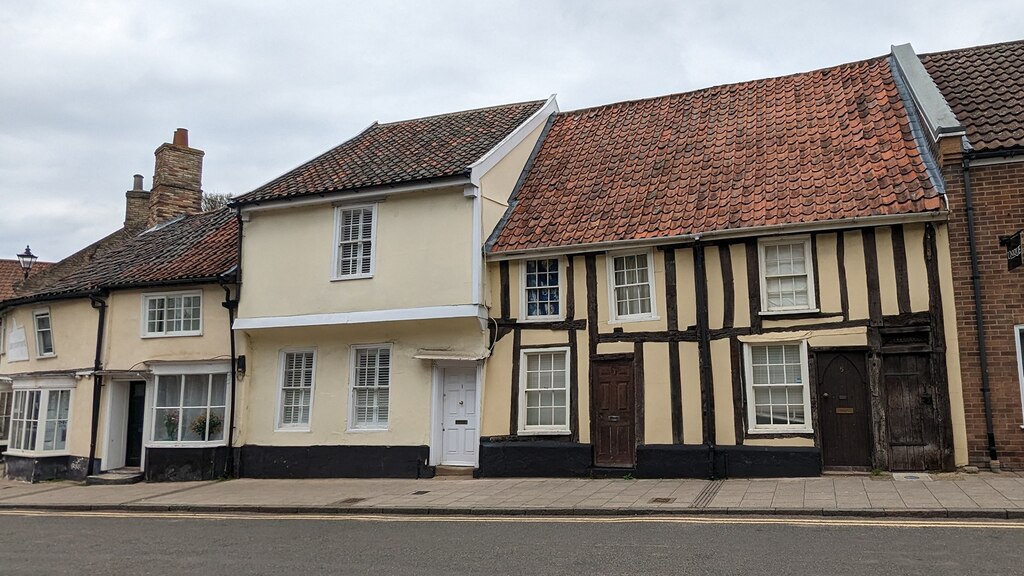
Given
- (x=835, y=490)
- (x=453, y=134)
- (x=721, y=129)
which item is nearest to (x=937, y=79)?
(x=721, y=129)

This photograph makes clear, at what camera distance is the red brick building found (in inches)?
505

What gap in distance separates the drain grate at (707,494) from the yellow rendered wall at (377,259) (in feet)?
19.1

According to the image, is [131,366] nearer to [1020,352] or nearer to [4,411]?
[4,411]

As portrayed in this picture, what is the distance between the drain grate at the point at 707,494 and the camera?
11.6 metres

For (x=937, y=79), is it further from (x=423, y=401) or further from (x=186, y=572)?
(x=186, y=572)

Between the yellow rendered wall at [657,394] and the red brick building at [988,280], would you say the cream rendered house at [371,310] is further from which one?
the red brick building at [988,280]

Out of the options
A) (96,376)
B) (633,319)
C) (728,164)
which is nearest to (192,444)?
(96,376)

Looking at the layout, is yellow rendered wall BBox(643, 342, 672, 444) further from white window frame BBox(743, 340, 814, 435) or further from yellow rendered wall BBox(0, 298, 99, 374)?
yellow rendered wall BBox(0, 298, 99, 374)

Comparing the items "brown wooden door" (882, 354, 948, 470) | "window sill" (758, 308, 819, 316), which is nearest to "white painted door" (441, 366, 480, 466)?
"window sill" (758, 308, 819, 316)

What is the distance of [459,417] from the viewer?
16.7m

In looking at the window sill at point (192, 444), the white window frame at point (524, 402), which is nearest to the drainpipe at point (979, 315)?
the white window frame at point (524, 402)

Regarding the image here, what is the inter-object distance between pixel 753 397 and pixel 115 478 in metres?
14.4

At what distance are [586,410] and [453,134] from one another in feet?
25.8

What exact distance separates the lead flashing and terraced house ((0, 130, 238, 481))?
15042 mm
